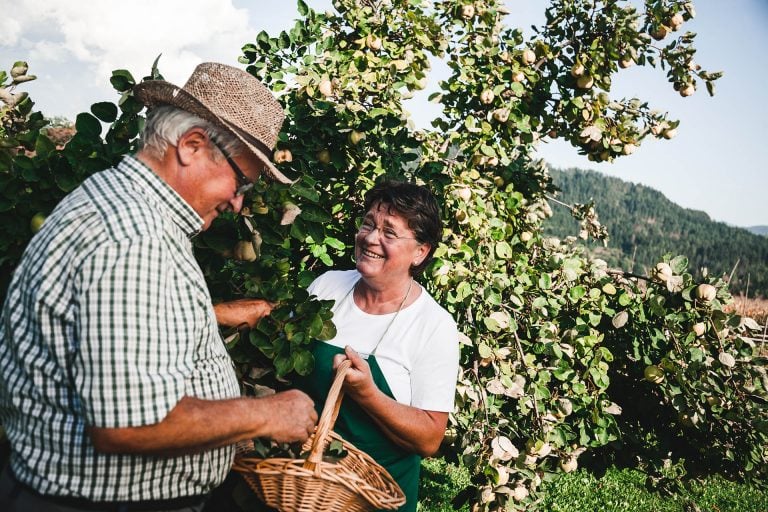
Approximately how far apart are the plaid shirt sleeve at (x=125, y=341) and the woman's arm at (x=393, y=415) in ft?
2.43

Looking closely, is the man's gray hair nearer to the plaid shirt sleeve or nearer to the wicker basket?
the plaid shirt sleeve

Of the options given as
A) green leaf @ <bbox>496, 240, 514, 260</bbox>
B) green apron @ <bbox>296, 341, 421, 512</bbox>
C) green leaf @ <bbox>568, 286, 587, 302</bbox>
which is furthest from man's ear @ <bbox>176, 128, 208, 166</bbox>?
green leaf @ <bbox>568, 286, 587, 302</bbox>

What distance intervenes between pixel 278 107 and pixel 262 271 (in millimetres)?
601

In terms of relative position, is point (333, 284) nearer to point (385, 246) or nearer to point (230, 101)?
point (385, 246)

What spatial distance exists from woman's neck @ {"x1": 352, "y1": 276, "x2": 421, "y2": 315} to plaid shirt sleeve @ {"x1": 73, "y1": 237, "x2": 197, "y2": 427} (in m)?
1.16

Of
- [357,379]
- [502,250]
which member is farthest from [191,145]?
[502,250]

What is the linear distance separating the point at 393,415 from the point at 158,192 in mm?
1057

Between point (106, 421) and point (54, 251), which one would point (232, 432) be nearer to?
point (106, 421)

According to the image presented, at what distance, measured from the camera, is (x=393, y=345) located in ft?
6.59

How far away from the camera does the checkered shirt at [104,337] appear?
99cm

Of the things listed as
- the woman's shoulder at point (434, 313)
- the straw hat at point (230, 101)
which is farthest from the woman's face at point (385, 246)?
the straw hat at point (230, 101)

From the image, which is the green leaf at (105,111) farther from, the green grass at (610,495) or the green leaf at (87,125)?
the green grass at (610,495)

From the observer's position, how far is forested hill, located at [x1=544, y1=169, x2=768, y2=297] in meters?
62.5

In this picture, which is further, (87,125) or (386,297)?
(386,297)
